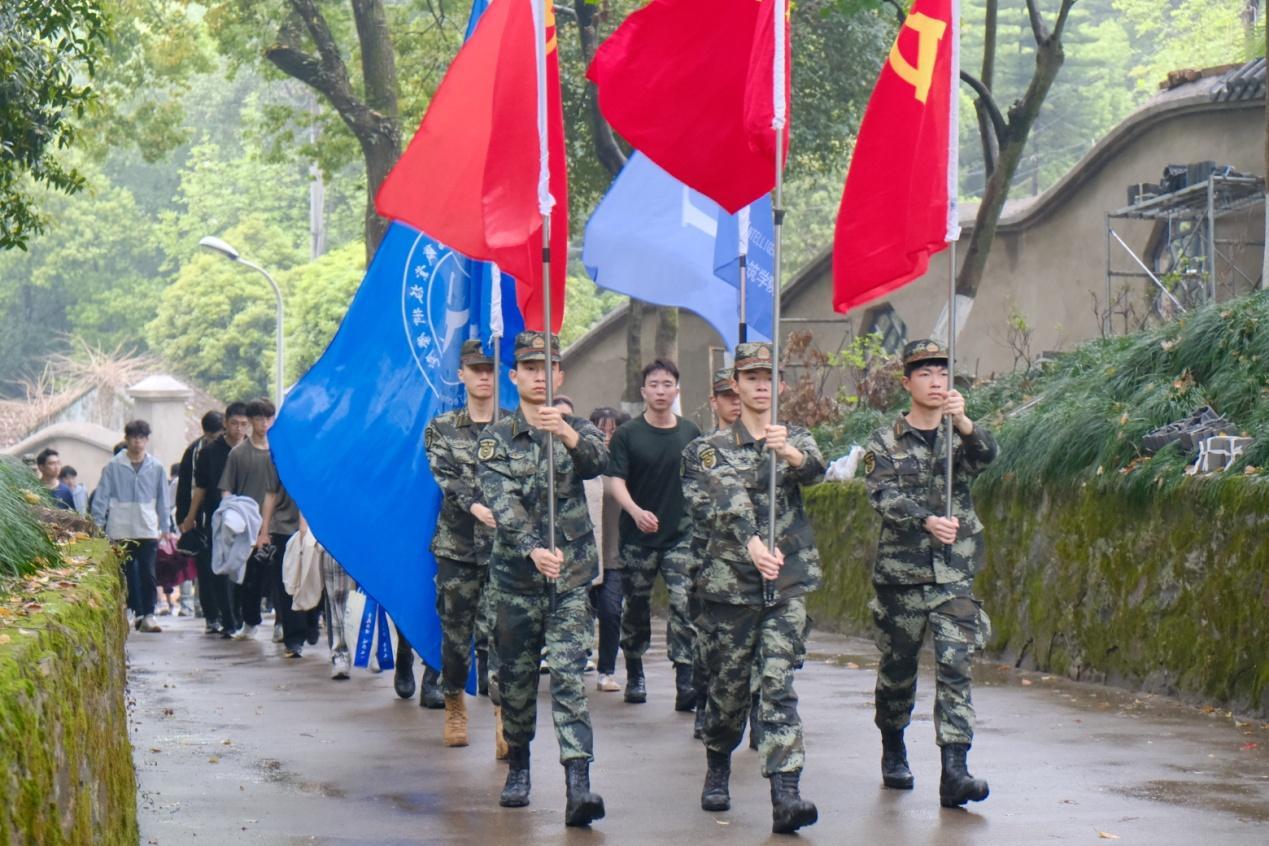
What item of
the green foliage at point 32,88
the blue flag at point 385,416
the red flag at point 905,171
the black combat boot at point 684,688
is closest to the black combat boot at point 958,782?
the red flag at point 905,171

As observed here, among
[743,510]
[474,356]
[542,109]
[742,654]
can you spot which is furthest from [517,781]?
[542,109]

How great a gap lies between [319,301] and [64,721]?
5398 cm

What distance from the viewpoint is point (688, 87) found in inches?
375

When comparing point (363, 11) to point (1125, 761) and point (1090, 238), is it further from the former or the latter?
point (1125, 761)

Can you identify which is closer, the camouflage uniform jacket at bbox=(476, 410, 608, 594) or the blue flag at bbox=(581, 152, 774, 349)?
the camouflage uniform jacket at bbox=(476, 410, 608, 594)

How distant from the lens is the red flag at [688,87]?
9.49 metres

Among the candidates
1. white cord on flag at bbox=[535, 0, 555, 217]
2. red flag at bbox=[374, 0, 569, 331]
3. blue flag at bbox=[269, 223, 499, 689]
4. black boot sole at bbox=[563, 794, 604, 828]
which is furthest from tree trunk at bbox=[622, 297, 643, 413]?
black boot sole at bbox=[563, 794, 604, 828]

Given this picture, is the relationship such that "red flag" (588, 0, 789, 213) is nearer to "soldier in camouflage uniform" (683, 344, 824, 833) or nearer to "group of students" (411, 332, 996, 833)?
"group of students" (411, 332, 996, 833)

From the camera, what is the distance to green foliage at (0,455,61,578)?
6910 mm

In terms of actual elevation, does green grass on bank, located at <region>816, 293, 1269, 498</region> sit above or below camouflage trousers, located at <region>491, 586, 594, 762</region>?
above

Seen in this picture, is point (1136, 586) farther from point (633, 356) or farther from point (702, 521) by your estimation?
point (633, 356)

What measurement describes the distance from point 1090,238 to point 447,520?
55.0 feet

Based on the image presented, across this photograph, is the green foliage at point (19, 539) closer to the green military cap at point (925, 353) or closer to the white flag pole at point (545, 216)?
the white flag pole at point (545, 216)

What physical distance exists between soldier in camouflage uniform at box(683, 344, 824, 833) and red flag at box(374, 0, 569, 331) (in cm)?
135
